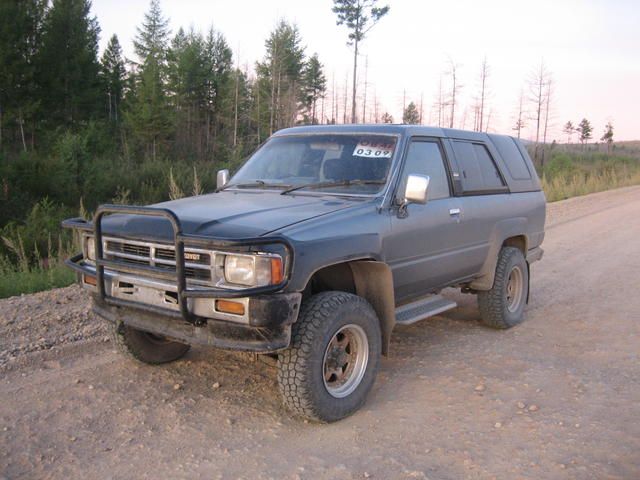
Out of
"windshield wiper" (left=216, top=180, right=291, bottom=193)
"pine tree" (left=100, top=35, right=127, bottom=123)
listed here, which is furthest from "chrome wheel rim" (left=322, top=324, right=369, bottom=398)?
"pine tree" (left=100, top=35, right=127, bottom=123)

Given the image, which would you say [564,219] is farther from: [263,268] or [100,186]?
[100,186]

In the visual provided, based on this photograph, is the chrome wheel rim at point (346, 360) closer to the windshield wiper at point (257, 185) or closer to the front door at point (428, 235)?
the front door at point (428, 235)

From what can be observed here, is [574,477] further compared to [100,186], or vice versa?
[100,186]

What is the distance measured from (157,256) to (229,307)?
0.66 meters

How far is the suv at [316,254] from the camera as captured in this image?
3.57 m

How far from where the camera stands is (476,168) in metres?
5.88

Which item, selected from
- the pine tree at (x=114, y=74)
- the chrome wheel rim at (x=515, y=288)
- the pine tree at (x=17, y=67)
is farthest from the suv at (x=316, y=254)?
the pine tree at (x=114, y=74)

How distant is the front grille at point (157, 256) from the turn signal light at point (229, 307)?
0.61 ft

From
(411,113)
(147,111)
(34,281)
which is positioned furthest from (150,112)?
(34,281)

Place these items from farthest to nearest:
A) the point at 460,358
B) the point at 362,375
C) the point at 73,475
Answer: the point at 460,358 → the point at 362,375 → the point at 73,475

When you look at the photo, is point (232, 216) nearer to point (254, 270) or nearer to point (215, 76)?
point (254, 270)

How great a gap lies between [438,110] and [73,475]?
37.5m

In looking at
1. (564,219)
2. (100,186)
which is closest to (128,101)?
(100,186)

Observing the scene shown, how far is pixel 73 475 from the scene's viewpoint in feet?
10.8
